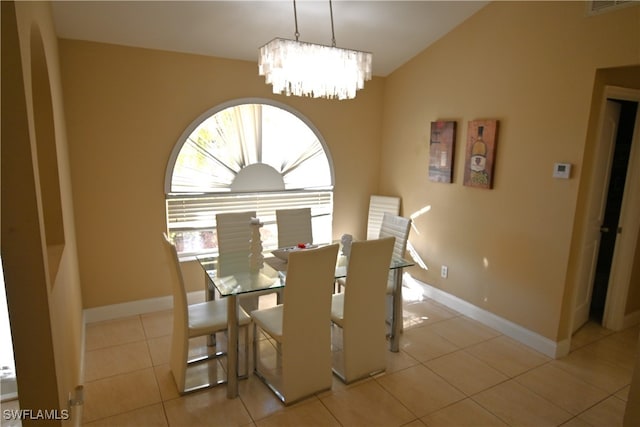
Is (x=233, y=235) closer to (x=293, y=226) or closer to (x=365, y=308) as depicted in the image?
(x=293, y=226)

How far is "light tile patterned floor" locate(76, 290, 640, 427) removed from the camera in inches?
95.2

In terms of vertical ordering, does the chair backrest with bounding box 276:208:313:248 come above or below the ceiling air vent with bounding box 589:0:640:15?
below

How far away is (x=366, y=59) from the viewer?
262 centimetres

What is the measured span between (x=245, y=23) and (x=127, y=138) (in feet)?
4.74

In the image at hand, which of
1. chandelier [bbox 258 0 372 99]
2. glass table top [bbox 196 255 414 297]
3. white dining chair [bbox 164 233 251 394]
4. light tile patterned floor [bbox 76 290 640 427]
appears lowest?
light tile patterned floor [bbox 76 290 640 427]

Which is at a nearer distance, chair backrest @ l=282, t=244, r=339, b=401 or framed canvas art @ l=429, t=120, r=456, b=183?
chair backrest @ l=282, t=244, r=339, b=401

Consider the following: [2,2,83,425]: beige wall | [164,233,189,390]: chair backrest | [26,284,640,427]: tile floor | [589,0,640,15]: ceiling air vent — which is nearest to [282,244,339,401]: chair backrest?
[26,284,640,427]: tile floor

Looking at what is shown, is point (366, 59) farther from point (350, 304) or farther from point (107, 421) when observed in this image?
point (107, 421)

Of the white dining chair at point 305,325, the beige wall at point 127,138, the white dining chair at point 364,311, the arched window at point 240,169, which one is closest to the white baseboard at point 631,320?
the white dining chair at point 364,311

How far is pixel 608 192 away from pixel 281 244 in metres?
3.03

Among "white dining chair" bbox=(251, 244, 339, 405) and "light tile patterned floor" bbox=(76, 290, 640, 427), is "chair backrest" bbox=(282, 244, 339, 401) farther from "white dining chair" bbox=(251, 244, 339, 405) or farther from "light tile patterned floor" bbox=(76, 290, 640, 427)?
"light tile patterned floor" bbox=(76, 290, 640, 427)

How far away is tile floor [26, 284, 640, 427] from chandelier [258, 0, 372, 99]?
80.2 inches

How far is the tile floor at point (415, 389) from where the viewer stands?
7.93 ft

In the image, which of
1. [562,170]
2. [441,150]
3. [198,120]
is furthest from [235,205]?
[562,170]
